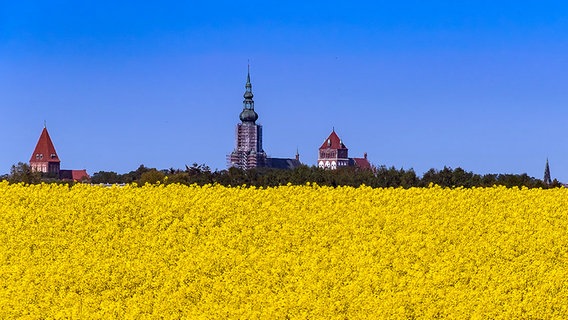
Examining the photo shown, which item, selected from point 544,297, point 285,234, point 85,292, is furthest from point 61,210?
point 544,297

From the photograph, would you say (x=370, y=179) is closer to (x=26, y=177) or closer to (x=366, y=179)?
(x=366, y=179)

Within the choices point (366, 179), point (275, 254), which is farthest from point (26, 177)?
point (275, 254)

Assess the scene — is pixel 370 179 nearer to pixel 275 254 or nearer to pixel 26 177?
pixel 26 177

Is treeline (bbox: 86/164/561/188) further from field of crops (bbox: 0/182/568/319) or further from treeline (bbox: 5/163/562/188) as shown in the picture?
field of crops (bbox: 0/182/568/319)

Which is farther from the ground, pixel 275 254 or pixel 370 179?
pixel 370 179

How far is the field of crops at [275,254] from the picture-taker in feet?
42.1

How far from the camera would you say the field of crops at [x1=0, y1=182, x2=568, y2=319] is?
12.8 metres

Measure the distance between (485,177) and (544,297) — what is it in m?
32.0

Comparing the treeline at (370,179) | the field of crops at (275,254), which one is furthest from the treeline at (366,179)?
the field of crops at (275,254)

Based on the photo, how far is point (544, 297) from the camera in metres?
13.8

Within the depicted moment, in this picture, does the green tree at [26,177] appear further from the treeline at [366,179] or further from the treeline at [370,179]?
the treeline at [370,179]

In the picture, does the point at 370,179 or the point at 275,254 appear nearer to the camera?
the point at 275,254

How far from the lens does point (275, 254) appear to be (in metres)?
15.8

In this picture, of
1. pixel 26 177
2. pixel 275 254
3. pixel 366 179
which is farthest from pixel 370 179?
pixel 275 254
